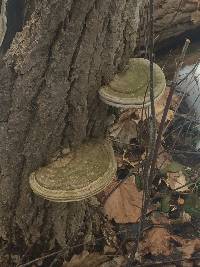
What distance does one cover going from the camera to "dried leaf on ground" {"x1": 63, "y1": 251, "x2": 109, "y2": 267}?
349 centimetres

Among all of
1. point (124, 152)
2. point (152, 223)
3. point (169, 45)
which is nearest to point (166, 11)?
point (169, 45)

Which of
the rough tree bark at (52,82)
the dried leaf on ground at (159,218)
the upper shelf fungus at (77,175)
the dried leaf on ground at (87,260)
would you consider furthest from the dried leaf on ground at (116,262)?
the upper shelf fungus at (77,175)

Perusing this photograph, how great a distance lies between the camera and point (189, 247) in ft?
12.3

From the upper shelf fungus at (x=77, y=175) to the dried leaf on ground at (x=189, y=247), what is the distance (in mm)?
1505

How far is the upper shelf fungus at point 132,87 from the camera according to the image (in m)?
2.57

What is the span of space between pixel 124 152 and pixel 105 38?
224 cm

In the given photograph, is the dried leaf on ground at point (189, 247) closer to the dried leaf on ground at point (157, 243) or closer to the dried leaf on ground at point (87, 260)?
the dried leaf on ground at point (157, 243)

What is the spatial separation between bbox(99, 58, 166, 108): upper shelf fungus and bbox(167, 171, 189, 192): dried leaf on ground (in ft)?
6.01

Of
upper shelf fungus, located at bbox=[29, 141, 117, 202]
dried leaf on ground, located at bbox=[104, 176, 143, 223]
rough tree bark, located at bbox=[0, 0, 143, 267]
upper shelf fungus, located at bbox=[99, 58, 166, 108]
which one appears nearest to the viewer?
rough tree bark, located at bbox=[0, 0, 143, 267]

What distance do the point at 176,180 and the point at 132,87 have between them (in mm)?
2009

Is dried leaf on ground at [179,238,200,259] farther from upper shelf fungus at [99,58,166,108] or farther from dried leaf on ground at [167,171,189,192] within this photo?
upper shelf fungus at [99,58,166,108]

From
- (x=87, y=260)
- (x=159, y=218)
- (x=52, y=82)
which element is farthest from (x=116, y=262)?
(x=52, y=82)

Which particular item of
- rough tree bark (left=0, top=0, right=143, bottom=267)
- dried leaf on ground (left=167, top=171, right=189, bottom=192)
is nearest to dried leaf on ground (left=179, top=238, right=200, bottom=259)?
dried leaf on ground (left=167, top=171, right=189, bottom=192)

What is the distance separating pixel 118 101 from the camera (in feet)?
8.29
